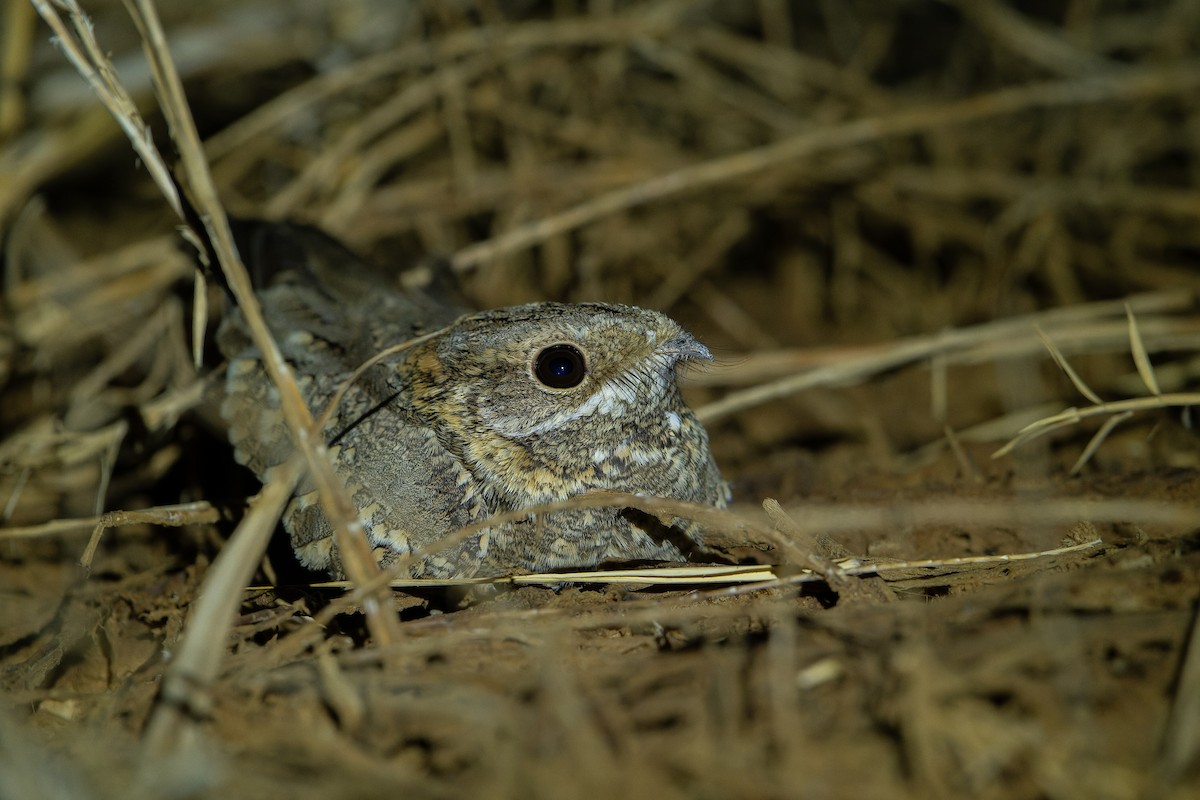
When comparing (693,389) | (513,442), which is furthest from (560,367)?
(693,389)

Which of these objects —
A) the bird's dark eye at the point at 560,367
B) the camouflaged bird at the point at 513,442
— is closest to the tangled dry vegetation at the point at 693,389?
the camouflaged bird at the point at 513,442

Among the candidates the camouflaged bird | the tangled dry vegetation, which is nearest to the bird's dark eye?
the camouflaged bird

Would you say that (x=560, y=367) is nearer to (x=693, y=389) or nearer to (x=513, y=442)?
(x=513, y=442)

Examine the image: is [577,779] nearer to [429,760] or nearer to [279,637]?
[429,760]

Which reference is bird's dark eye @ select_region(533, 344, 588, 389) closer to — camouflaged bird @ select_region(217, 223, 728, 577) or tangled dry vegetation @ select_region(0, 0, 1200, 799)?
camouflaged bird @ select_region(217, 223, 728, 577)

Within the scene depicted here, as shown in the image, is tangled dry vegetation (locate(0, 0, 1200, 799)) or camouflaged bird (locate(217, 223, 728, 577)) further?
camouflaged bird (locate(217, 223, 728, 577))
